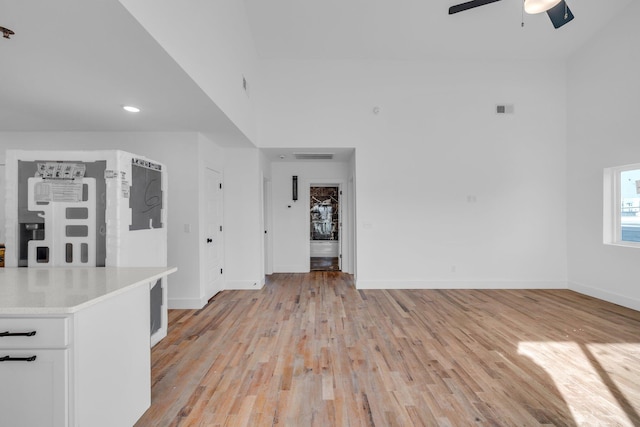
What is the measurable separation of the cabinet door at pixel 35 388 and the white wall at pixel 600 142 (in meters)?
5.77

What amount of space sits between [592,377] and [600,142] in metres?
3.66

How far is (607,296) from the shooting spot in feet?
13.8

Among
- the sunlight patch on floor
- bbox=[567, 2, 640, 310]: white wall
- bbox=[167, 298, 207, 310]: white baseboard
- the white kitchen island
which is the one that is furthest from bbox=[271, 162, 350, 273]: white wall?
the white kitchen island

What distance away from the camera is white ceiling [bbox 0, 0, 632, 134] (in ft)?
5.50

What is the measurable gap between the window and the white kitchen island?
586cm

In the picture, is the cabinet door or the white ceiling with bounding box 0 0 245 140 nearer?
the cabinet door

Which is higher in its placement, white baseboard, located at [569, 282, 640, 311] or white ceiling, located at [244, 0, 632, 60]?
white ceiling, located at [244, 0, 632, 60]

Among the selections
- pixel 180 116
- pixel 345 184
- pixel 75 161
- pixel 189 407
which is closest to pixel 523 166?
pixel 345 184

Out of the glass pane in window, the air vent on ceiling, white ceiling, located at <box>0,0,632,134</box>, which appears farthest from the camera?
the air vent on ceiling

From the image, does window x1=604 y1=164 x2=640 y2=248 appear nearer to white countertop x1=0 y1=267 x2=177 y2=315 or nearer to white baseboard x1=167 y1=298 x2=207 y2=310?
white countertop x1=0 y1=267 x2=177 y2=315

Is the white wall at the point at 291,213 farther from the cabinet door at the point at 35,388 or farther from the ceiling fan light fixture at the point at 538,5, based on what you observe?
the cabinet door at the point at 35,388

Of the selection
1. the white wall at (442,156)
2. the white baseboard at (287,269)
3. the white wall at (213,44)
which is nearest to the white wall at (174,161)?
the white wall at (213,44)

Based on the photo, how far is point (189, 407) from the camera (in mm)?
1954

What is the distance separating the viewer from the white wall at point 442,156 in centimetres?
494
